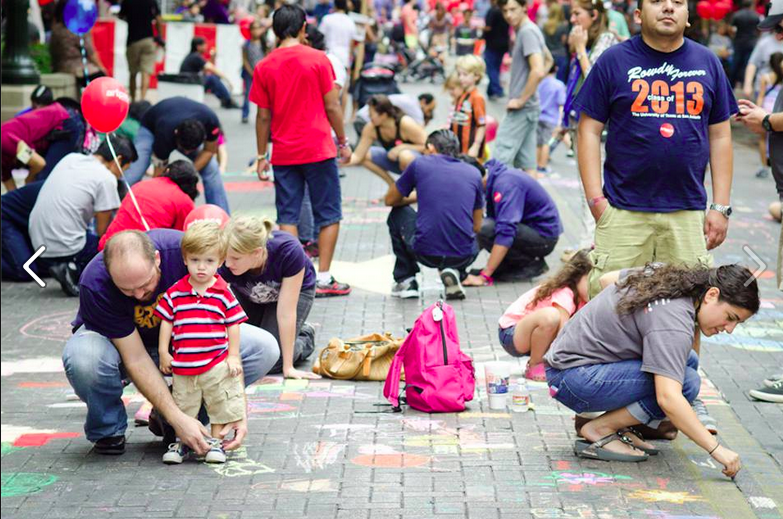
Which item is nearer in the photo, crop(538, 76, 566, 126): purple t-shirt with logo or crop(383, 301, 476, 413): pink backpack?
crop(383, 301, 476, 413): pink backpack

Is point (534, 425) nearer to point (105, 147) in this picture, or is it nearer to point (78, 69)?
point (105, 147)

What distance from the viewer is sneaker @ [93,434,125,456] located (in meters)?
5.33

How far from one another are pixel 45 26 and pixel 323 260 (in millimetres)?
14263

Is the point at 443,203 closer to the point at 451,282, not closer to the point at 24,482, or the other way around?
the point at 451,282

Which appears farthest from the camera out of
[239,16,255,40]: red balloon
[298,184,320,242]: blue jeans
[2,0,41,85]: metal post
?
[239,16,255,40]: red balloon

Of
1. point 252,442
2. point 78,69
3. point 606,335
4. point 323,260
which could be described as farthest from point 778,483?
point 78,69

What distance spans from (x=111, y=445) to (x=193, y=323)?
72 centimetres

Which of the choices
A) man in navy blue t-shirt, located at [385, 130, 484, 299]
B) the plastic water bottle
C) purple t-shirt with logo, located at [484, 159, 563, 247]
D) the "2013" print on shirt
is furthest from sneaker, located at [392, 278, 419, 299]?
the "2013" print on shirt

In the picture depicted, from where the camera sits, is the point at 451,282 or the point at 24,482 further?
the point at 451,282

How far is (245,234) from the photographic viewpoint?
229 inches

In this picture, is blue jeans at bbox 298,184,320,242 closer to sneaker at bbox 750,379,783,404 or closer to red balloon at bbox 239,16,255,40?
sneaker at bbox 750,379,783,404

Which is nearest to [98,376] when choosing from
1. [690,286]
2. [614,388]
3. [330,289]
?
[614,388]

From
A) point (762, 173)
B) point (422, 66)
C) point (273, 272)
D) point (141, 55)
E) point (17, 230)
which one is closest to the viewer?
point (273, 272)

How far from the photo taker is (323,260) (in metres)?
8.62
